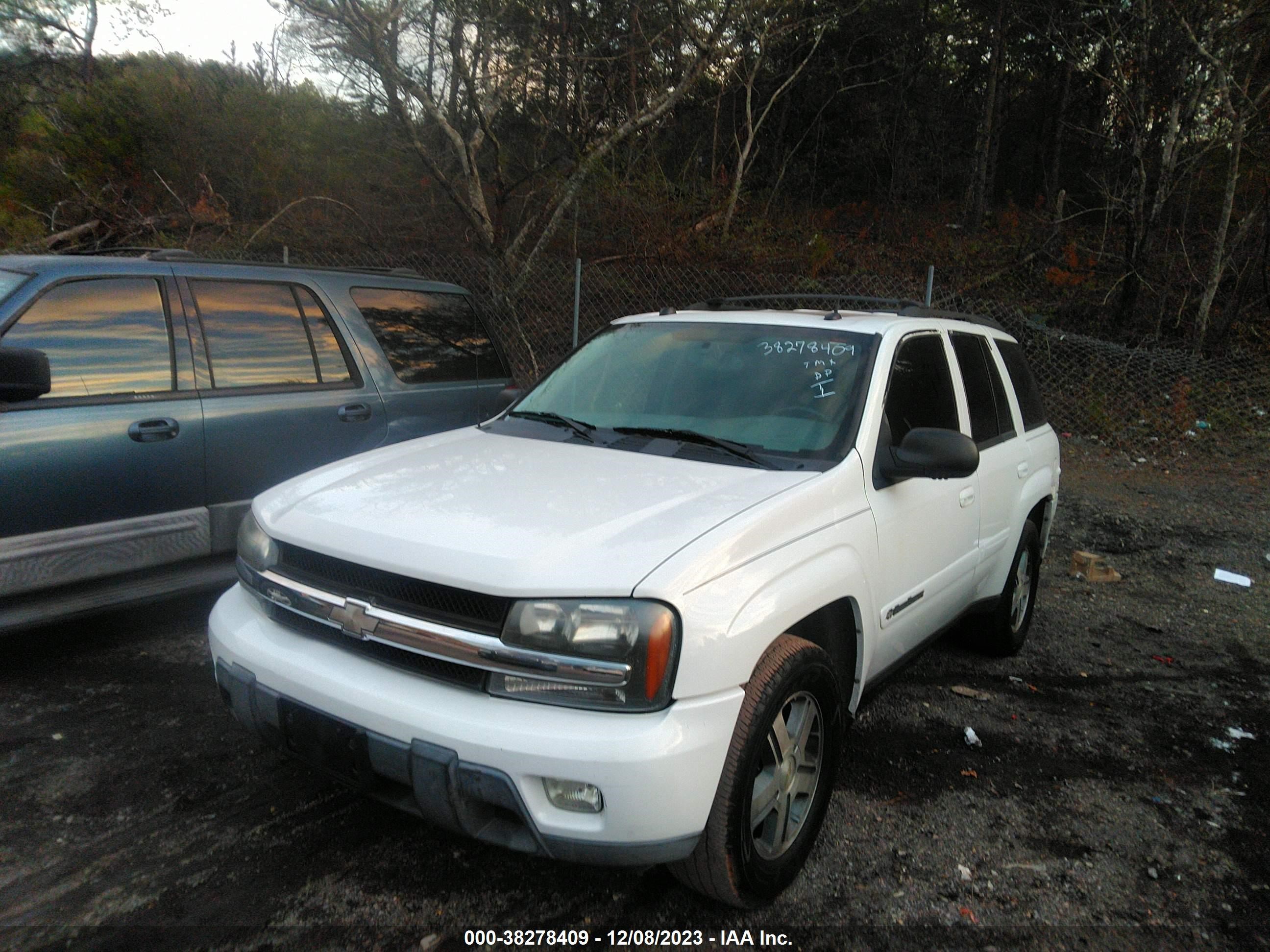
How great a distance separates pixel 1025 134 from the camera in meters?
22.5

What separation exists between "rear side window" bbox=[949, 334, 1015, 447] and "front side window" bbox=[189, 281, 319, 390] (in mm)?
3234

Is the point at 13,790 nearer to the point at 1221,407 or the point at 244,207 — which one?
the point at 1221,407

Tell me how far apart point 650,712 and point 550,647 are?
29 cm

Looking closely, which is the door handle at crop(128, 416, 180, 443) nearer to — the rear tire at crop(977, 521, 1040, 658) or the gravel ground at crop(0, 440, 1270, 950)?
the gravel ground at crop(0, 440, 1270, 950)

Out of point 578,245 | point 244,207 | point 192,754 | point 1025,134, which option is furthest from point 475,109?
point 1025,134

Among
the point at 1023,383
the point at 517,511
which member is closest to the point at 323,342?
the point at 517,511

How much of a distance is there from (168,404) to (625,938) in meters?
3.04

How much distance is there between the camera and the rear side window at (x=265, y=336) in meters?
4.30

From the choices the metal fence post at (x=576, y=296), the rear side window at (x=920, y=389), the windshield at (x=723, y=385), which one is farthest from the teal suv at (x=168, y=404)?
the metal fence post at (x=576, y=296)

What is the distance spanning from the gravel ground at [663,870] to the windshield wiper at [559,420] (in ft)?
4.80

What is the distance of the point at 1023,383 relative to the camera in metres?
4.89

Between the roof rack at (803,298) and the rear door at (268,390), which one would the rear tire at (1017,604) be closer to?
the roof rack at (803,298)

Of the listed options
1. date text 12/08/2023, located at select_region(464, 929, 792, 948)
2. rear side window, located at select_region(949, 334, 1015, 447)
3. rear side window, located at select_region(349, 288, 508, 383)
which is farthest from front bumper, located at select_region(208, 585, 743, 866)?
rear side window, located at select_region(349, 288, 508, 383)

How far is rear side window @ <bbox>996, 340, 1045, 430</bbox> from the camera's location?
4.71m
